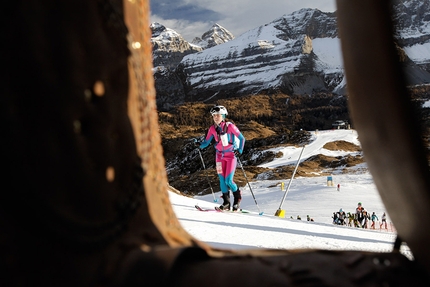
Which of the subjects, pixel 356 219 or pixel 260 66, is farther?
pixel 260 66

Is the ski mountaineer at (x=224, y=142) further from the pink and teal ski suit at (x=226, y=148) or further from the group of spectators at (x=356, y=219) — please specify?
the group of spectators at (x=356, y=219)

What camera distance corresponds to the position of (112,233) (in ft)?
1.63

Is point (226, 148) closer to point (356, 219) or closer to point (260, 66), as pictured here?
point (356, 219)

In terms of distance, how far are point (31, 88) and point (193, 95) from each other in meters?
103

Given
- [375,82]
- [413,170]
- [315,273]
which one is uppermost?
[375,82]

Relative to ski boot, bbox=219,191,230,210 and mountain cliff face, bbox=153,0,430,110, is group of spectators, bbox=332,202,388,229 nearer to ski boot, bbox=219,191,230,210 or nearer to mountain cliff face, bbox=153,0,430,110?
ski boot, bbox=219,191,230,210

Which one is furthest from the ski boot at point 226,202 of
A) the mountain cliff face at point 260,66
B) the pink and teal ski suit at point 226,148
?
the mountain cliff face at point 260,66

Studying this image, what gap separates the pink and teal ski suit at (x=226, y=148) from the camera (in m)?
6.27

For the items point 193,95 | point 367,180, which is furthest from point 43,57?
point 193,95

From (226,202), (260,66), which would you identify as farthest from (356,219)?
(260,66)

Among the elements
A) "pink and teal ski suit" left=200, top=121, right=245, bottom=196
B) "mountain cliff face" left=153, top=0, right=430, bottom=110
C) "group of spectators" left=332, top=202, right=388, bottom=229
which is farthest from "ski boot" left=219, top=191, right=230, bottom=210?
"mountain cliff face" left=153, top=0, right=430, bottom=110

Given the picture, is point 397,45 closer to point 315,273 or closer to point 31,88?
point 315,273

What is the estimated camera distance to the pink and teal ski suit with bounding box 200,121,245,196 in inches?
247

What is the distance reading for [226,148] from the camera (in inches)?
247
